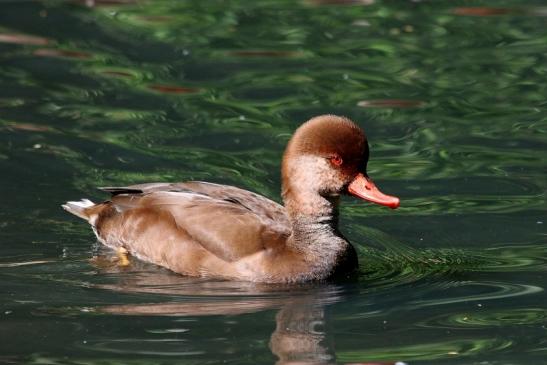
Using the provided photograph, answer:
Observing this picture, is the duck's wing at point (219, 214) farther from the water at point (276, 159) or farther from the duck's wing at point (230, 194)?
the water at point (276, 159)

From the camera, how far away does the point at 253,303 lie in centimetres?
888

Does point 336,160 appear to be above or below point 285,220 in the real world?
above

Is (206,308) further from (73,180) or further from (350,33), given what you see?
(350,33)

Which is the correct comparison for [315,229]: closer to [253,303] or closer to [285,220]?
[285,220]

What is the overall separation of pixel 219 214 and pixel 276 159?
236 cm

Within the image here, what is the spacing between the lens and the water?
823 centimetres

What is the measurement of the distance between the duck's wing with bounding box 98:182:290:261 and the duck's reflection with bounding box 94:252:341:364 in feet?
0.93

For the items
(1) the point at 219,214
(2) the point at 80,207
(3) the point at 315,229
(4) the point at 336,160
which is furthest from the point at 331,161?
(2) the point at 80,207

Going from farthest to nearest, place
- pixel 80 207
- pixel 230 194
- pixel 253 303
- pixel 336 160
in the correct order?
pixel 80 207
pixel 230 194
pixel 336 160
pixel 253 303

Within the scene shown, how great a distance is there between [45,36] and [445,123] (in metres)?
5.10

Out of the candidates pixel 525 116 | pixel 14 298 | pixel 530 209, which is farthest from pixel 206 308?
pixel 525 116

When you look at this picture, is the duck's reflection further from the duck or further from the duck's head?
the duck's head

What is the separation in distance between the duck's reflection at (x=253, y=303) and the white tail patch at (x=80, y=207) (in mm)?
784

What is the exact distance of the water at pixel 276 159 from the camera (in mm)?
8234
